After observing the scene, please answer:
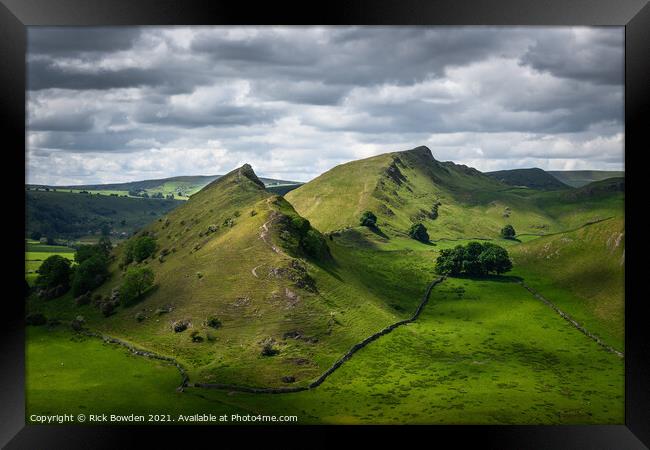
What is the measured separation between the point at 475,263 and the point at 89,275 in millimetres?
66833

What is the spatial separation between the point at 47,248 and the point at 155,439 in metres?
79.1

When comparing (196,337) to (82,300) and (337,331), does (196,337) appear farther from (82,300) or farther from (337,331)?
(82,300)

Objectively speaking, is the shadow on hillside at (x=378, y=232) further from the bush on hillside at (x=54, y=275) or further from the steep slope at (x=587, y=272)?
the bush on hillside at (x=54, y=275)

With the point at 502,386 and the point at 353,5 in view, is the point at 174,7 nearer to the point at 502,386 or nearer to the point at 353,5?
the point at 353,5

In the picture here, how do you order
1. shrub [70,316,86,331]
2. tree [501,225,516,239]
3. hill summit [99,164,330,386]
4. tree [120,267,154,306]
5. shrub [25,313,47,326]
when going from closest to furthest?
hill summit [99,164,330,386], shrub [25,313,47,326], shrub [70,316,86,331], tree [120,267,154,306], tree [501,225,516,239]

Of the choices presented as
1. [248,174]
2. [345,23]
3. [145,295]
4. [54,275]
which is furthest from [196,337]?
[248,174]

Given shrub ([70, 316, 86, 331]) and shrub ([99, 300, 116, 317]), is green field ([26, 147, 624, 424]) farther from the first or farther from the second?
shrub ([99, 300, 116, 317])

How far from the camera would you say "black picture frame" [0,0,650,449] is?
28047 mm

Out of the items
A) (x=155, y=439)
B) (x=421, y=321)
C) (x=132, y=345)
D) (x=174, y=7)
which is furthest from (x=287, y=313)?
(x=174, y=7)

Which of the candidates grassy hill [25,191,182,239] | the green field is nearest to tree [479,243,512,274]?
the green field

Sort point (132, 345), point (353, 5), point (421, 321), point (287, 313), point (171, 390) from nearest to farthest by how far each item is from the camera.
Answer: point (353, 5), point (171, 390), point (132, 345), point (287, 313), point (421, 321)

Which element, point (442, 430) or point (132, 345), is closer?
point (442, 430)

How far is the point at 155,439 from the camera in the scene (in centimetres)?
2934

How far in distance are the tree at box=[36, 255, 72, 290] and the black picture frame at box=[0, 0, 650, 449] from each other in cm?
4723
